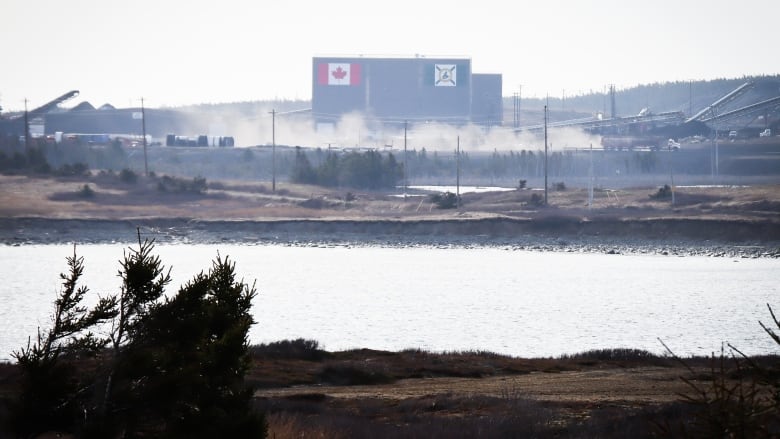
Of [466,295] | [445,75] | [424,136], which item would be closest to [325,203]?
[466,295]

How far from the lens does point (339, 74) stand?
180750mm

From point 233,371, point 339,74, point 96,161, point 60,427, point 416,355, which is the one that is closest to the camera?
point 60,427

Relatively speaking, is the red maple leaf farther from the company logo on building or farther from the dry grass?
the dry grass

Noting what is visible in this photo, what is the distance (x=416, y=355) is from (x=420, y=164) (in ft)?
329

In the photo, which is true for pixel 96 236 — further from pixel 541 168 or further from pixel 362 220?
pixel 541 168

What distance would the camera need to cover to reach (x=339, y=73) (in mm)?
180750

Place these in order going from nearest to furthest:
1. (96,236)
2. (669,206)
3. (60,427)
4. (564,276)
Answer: (60,427) < (564,276) < (96,236) < (669,206)

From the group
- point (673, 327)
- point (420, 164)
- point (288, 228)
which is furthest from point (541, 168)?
point (673, 327)

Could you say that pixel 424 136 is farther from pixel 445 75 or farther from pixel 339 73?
pixel 339 73

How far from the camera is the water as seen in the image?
38812 mm

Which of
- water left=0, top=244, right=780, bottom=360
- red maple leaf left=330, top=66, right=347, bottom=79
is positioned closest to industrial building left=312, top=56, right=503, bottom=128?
red maple leaf left=330, top=66, right=347, bottom=79

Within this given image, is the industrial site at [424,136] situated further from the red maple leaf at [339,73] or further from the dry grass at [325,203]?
the dry grass at [325,203]

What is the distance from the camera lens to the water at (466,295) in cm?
3881

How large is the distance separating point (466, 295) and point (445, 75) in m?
128
